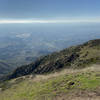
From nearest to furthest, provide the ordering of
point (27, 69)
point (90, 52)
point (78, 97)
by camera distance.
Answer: point (78, 97) < point (90, 52) < point (27, 69)

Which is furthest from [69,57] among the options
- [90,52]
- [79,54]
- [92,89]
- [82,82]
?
[92,89]

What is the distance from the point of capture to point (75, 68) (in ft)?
150

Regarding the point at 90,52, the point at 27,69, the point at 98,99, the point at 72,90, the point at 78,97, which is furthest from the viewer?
the point at 27,69

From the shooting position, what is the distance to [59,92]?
27844 mm

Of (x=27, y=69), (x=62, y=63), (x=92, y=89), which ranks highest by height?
(x=92, y=89)

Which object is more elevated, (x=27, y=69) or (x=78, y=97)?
(x=78, y=97)

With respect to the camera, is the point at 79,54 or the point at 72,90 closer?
the point at 72,90

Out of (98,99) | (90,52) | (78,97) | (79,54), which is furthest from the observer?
(79,54)

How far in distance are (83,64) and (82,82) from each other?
17.4 metres

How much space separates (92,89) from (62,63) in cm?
3083

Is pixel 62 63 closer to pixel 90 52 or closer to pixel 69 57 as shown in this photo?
pixel 69 57

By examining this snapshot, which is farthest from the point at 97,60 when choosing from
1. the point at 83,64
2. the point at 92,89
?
the point at 92,89

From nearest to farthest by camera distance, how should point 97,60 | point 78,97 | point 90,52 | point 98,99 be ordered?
point 98,99 → point 78,97 → point 97,60 → point 90,52

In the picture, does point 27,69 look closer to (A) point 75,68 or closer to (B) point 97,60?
(A) point 75,68
